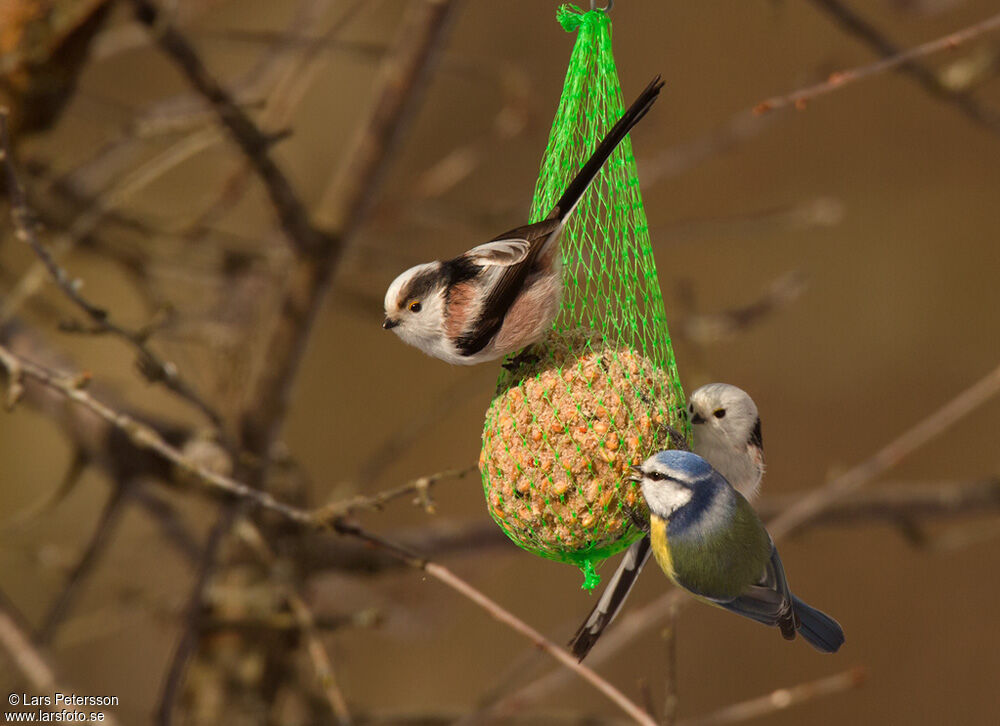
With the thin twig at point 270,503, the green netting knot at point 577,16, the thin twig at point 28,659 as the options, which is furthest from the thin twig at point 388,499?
the green netting knot at point 577,16

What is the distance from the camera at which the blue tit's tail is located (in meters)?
2.52

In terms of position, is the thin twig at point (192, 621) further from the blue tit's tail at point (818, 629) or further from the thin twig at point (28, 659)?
the blue tit's tail at point (818, 629)

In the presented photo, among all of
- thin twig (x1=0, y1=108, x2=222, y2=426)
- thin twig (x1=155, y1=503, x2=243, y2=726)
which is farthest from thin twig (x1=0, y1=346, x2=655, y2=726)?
thin twig (x1=155, y1=503, x2=243, y2=726)

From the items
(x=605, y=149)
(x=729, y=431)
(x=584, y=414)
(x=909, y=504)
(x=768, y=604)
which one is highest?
(x=605, y=149)

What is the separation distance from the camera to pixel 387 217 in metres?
4.06

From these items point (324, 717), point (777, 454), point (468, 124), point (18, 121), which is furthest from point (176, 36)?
point (777, 454)

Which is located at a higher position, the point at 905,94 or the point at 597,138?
the point at 597,138

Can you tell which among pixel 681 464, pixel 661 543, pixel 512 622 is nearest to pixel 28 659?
pixel 512 622

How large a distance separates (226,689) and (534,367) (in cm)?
192

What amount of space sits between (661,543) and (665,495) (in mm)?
176

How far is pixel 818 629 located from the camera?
A: 8.34 ft

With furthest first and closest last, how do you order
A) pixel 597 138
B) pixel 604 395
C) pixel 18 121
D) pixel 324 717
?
1. pixel 324 717
2. pixel 18 121
3. pixel 597 138
4. pixel 604 395

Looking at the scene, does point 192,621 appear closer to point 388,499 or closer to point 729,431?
point 388,499

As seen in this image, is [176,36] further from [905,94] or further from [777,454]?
[905,94]
